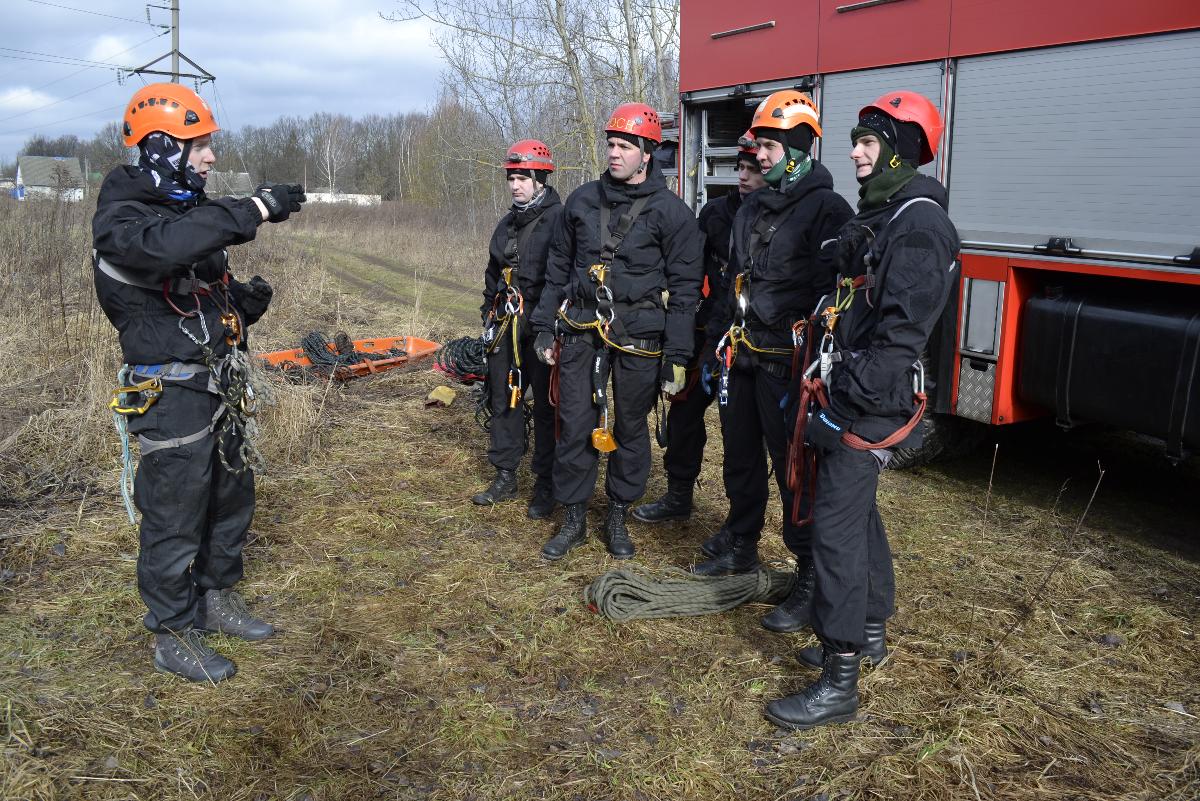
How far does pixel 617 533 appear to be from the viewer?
4.73 metres

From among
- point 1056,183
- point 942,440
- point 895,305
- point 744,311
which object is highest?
point 1056,183

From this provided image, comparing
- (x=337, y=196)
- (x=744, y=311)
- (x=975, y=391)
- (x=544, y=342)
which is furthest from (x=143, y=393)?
(x=337, y=196)

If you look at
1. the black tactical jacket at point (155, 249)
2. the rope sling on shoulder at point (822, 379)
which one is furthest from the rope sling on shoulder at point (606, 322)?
the black tactical jacket at point (155, 249)

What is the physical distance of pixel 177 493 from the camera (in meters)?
3.31

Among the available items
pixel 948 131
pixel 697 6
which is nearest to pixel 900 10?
pixel 948 131

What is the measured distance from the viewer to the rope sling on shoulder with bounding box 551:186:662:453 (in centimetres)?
441

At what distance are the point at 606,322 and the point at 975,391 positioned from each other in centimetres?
223

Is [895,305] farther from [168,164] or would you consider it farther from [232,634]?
[232,634]

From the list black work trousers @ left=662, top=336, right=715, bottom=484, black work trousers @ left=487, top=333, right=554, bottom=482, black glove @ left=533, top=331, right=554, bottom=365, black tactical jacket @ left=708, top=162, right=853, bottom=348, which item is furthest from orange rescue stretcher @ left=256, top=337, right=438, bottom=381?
black tactical jacket @ left=708, top=162, right=853, bottom=348

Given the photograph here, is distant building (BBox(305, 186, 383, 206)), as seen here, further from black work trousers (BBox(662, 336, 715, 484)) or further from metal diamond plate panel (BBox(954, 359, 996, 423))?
metal diamond plate panel (BBox(954, 359, 996, 423))

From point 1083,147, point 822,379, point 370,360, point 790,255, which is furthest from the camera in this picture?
point 370,360

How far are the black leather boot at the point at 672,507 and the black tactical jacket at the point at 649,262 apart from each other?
1019mm

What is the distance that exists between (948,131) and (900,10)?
2.69 ft

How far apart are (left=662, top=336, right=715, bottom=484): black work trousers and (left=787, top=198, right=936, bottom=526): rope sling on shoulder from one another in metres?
1.24
